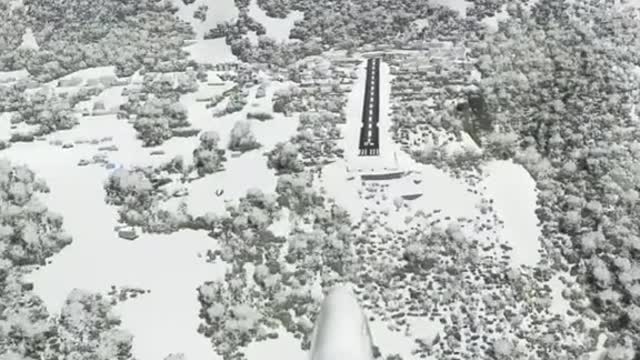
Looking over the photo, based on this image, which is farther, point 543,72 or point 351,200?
point 543,72

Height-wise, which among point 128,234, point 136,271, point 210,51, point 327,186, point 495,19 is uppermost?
point 495,19

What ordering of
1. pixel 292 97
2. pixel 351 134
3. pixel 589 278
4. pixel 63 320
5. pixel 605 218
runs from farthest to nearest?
pixel 292 97
pixel 351 134
pixel 605 218
pixel 589 278
pixel 63 320

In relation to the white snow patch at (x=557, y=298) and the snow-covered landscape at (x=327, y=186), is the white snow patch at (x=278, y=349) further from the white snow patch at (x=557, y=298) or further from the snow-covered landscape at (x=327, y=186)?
the white snow patch at (x=557, y=298)

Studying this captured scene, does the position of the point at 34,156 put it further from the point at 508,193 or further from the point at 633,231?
the point at 633,231

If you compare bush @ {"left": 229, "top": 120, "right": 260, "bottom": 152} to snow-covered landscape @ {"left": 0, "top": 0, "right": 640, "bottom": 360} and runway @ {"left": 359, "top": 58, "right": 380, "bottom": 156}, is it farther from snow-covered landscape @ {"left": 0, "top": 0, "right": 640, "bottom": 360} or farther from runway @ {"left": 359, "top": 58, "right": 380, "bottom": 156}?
runway @ {"left": 359, "top": 58, "right": 380, "bottom": 156}

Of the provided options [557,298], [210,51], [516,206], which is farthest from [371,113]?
[557,298]

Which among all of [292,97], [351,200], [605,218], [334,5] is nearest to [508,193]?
[605,218]

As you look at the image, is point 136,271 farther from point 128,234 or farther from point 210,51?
point 210,51
